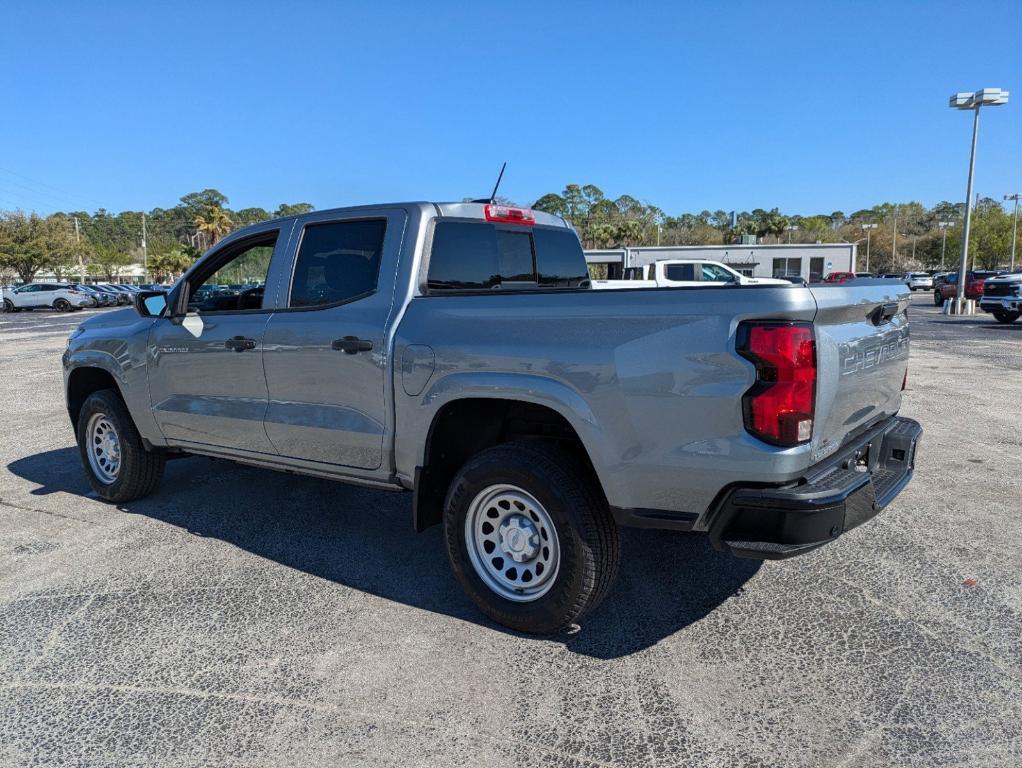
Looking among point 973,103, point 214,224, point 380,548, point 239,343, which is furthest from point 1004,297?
point 214,224

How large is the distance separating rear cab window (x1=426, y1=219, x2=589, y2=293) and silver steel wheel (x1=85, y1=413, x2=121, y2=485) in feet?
10.1

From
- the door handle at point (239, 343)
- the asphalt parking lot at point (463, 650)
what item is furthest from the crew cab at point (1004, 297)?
the door handle at point (239, 343)

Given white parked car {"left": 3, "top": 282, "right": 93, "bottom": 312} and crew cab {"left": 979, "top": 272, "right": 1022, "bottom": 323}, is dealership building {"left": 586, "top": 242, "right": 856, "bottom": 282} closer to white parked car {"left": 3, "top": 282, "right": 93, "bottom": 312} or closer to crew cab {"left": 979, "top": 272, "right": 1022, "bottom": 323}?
crew cab {"left": 979, "top": 272, "right": 1022, "bottom": 323}

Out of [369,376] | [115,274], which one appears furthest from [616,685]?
[115,274]

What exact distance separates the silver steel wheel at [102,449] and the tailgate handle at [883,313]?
5.02 meters

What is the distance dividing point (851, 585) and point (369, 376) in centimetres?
276

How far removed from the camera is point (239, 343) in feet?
13.9

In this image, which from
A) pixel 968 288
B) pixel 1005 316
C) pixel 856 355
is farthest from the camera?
pixel 968 288

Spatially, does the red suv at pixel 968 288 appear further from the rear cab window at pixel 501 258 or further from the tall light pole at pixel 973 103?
the rear cab window at pixel 501 258

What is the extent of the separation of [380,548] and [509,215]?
2183 millimetres

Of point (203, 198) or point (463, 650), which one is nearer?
point (463, 650)

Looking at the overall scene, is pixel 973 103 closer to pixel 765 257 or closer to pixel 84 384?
pixel 765 257

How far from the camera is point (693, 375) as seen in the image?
8.87ft

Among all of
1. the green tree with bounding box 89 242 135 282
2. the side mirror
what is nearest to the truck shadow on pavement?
the side mirror
